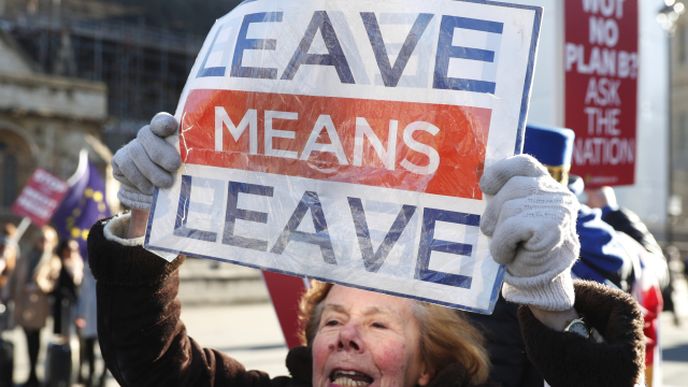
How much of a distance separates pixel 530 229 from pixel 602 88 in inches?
127

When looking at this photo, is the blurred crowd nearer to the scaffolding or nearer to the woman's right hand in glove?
the woman's right hand in glove

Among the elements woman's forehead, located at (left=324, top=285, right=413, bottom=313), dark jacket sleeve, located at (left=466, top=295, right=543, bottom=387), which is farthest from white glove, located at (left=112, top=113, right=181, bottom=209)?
dark jacket sleeve, located at (left=466, top=295, right=543, bottom=387)

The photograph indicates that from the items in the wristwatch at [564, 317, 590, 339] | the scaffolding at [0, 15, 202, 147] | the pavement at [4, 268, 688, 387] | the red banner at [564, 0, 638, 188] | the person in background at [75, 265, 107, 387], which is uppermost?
the scaffolding at [0, 15, 202, 147]

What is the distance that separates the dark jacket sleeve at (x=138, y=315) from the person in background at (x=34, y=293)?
6663 mm

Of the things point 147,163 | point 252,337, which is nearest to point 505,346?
point 147,163

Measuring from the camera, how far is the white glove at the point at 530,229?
1.69m

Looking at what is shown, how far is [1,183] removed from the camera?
25562mm

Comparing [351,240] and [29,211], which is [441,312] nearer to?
[351,240]

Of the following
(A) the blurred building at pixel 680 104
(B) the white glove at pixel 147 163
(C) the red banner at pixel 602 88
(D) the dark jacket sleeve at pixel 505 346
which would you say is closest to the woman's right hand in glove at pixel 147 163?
(B) the white glove at pixel 147 163

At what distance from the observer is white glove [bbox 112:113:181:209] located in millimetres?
2148

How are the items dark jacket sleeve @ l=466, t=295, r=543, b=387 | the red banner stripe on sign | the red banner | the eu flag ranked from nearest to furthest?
the red banner stripe on sign
dark jacket sleeve @ l=466, t=295, r=543, b=387
the red banner
the eu flag

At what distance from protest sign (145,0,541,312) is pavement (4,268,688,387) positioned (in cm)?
701

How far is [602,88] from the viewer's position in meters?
4.71

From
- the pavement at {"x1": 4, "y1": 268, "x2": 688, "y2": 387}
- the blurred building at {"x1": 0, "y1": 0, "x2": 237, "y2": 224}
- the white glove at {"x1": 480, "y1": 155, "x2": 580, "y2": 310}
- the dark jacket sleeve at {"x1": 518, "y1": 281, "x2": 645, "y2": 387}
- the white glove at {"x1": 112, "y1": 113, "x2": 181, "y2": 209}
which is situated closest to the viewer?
the white glove at {"x1": 480, "y1": 155, "x2": 580, "y2": 310}
